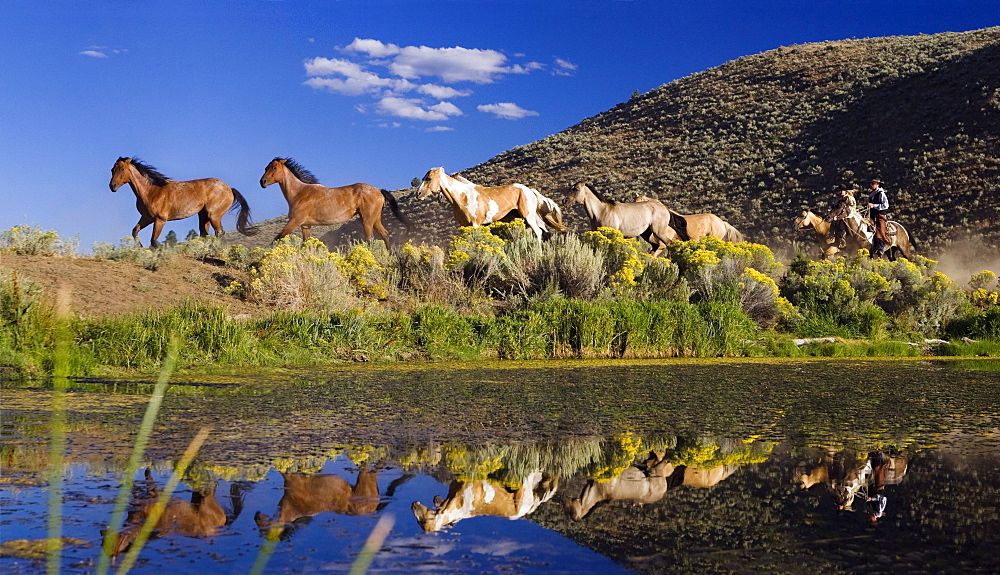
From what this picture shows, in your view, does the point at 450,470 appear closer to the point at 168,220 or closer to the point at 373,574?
the point at 373,574

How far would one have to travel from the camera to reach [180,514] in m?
3.71

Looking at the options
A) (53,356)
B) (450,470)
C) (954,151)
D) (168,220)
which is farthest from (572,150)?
(450,470)

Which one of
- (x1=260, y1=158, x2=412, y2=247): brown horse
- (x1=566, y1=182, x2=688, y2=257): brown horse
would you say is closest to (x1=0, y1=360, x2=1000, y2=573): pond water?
(x1=260, y1=158, x2=412, y2=247): brown horse

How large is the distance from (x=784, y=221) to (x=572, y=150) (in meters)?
22.7

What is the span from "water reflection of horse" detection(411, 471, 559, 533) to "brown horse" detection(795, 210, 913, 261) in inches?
898

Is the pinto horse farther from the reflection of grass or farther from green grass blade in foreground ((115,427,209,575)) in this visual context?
green grass blade in foreground ((115,427,209,575))

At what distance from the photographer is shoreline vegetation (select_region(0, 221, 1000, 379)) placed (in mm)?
10250

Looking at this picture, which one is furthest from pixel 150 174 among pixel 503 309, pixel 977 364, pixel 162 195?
pixel 977 364

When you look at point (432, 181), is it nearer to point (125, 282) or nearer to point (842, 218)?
point (125, 282)

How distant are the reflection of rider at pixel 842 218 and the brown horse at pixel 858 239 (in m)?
0.16

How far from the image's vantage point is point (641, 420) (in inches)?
262

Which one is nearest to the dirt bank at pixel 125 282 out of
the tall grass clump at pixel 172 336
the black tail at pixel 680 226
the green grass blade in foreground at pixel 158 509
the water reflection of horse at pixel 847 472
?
the tall grass clump at pixel 172 336

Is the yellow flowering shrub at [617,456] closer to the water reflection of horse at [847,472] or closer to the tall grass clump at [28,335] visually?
the water reflection of horse at [847,472]

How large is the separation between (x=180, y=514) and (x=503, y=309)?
11.4 meters
